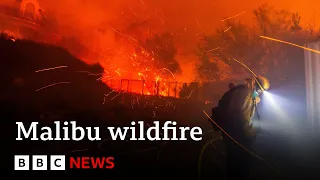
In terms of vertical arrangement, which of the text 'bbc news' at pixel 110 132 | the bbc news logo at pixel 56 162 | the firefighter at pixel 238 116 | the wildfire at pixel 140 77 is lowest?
the bbc news logo at pixel 56 162

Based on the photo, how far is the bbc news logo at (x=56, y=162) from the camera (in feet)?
14.4

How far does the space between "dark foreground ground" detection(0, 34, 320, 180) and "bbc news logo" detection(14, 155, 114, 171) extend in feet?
0.39

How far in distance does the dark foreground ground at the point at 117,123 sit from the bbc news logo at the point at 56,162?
0.39 feet

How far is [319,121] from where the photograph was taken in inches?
214

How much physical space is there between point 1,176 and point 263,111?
197 inches

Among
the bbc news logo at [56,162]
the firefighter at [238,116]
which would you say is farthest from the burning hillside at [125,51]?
the firefighter at [238,116]

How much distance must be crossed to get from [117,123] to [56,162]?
52.4 inches

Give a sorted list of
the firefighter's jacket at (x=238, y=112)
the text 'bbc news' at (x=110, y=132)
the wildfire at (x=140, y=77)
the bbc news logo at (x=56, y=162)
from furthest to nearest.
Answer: the wildfire at (x=140, y=77) < the text 'bbc news' at (x=110, y=132) < the bbc news logo at (x=56, y=162) < the firefighter's jacket at (x=238, y=112)

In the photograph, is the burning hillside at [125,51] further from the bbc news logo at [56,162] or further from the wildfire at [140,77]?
the bbc news logo at [56,162]

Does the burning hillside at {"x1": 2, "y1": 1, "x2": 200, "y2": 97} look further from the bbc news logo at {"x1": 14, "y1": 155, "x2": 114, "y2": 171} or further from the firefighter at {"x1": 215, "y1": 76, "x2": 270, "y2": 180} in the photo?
the firefighter at {"x1": 215, "y1": 76, "x2": 270, "y2": 180}

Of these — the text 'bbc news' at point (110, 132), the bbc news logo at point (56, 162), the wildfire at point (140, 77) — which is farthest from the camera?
the wildfire at point (140, 77)

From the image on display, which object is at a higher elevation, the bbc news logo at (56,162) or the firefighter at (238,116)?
the firefighter at (238,116)

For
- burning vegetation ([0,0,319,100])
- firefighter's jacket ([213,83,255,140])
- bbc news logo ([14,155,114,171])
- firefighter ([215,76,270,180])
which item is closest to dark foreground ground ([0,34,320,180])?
bbc news logo ([14,155,114,171])

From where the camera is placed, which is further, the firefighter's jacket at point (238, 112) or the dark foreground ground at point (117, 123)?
the dark foreground ground at point (117, 123)
